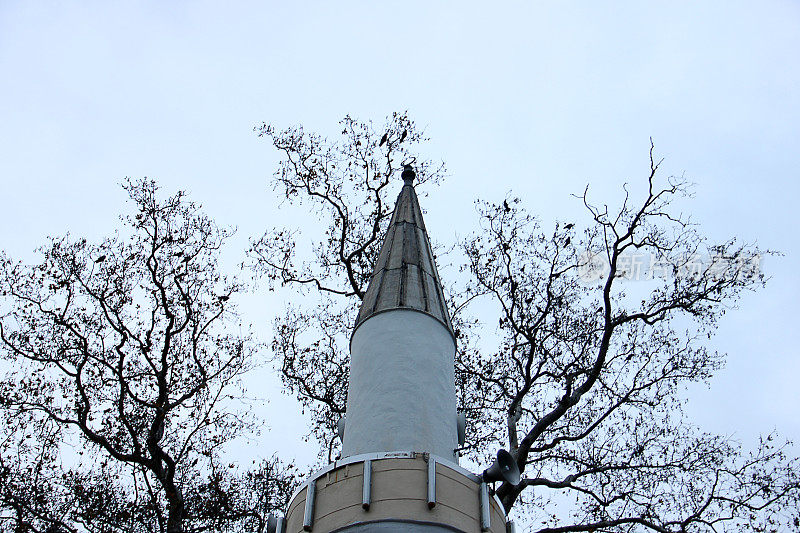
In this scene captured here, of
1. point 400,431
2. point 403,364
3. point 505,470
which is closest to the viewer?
point 505,470

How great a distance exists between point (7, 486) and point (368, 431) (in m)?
10.6

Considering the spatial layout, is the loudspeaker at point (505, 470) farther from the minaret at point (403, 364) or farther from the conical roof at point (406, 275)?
the conical roof at point (406, 275)

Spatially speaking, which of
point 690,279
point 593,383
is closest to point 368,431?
point 593,383

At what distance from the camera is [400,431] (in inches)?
369

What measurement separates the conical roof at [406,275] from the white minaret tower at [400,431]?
2 cm

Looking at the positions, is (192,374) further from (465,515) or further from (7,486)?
(465,515)

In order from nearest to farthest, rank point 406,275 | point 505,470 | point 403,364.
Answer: point 505,470 < point 403,364 < point 406,275

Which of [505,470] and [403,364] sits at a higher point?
[403,364]

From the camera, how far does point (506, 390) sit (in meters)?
18.4

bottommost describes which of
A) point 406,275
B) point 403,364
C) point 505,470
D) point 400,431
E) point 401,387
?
point 505,470

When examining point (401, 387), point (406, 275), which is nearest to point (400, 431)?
point (401, 387)

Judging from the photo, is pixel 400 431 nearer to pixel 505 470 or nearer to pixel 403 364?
pixel 403 364

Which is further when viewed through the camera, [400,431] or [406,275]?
[406,275]

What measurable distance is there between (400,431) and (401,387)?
636mm
